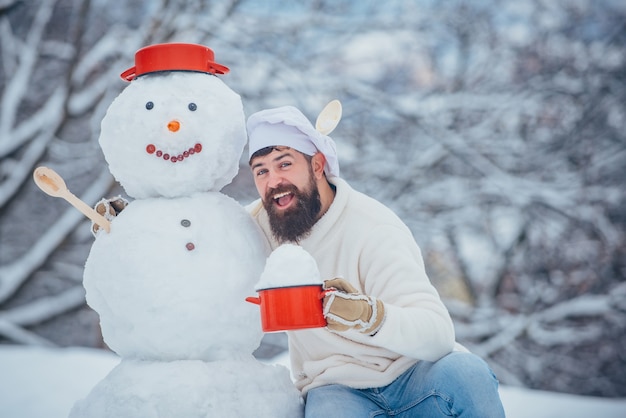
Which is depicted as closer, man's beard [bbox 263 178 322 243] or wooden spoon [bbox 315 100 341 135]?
man's beard [bbox 263 178 322 243]

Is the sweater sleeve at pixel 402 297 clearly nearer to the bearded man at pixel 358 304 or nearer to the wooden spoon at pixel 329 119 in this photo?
the bearded man at pixel 358 304

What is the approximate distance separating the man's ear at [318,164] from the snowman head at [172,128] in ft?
0.64

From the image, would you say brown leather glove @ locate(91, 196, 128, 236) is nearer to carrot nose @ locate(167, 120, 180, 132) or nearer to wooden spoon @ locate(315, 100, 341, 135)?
carrot nose @ locate(167, 120, 180, 132)

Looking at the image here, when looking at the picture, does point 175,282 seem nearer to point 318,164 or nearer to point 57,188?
point 57,188

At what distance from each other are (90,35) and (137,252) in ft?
10.4

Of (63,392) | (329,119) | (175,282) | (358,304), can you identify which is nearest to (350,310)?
(358,304)

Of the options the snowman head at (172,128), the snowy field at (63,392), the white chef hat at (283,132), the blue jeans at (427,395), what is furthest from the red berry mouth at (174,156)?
the snowy field at (63,392)

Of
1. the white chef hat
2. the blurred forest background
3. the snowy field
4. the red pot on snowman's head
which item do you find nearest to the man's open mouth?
the white chef hat

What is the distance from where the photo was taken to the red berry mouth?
1.30 metres

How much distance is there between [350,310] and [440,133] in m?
3.05

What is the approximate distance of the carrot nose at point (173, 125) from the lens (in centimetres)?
128

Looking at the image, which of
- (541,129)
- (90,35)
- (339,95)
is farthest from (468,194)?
(90,35)

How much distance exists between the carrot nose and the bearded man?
0.70 feet

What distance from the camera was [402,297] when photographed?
1311 mm
